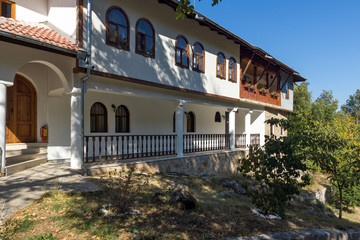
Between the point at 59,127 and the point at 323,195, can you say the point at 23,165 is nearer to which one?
the point at 59,127

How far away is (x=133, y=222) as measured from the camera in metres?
4.20

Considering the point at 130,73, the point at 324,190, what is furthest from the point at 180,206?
the point at 324,190

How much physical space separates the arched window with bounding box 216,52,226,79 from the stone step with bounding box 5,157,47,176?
8748 mm

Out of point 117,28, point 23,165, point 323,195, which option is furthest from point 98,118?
point 323,195

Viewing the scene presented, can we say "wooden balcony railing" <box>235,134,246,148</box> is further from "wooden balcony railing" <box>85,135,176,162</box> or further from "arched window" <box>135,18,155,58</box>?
"arched window" <box>135,18,155,58</box>

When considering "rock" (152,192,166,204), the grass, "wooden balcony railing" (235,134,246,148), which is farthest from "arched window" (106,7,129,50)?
"wooden balcony railing" (235,134,246,148)

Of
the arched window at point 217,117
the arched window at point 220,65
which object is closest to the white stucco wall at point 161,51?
the arched window at point 220,65

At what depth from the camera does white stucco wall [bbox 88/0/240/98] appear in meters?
7.51

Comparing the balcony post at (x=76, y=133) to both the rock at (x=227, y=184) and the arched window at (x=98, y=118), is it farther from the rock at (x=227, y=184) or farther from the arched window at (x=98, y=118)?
the rock at (x=227, y=184)

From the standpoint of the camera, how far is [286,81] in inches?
763

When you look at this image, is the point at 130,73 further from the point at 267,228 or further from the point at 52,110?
the point at 267,228

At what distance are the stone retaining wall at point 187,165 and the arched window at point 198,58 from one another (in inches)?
164

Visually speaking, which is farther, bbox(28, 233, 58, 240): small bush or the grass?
the grass

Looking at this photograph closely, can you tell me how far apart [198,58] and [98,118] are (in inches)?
212
